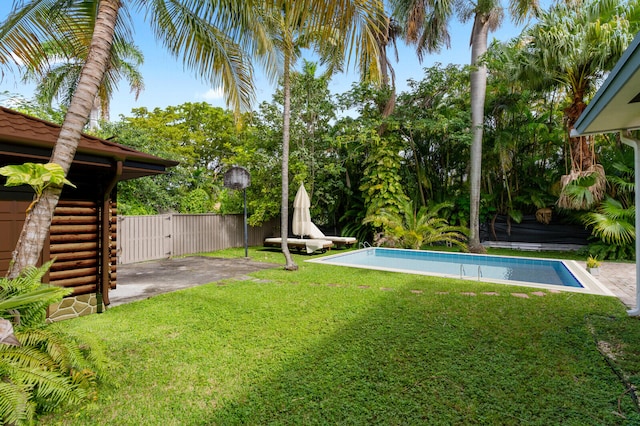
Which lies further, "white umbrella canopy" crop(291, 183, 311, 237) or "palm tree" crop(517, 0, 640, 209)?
"white umbrella canopy" crop(291, 183, 311, 237)

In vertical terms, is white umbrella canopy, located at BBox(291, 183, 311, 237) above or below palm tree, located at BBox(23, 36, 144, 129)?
below

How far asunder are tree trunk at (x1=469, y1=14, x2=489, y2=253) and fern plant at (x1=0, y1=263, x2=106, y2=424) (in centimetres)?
1059

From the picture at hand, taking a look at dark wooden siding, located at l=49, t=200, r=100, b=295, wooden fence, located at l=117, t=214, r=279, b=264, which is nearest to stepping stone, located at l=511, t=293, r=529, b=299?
dark wooden siding, located at l=49, t=200, r=100, b=295

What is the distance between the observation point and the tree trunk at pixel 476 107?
403 inches

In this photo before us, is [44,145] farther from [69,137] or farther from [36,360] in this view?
[36,360]

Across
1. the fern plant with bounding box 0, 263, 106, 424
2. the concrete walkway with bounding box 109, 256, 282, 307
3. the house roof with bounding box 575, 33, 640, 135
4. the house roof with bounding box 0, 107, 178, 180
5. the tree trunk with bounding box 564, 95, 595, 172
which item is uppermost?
the tree trunk with bounding box 564, 95, 595, 172

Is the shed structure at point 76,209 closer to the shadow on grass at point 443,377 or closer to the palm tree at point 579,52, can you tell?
the shadow on grass at point 443,377

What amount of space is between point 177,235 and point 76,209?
6.31 meters

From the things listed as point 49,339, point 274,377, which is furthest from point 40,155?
point 274,377

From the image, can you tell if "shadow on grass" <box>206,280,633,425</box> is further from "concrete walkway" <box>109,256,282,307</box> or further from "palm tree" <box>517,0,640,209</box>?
"palm tree" <box>517,0,640,209</box>

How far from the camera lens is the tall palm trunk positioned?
8.93 feet

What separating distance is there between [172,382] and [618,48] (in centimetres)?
1076

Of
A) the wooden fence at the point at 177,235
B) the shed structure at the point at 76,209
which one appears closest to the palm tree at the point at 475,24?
the wooden fence at the point at 177,235

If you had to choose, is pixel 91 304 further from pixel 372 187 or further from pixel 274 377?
pixel 372 187
